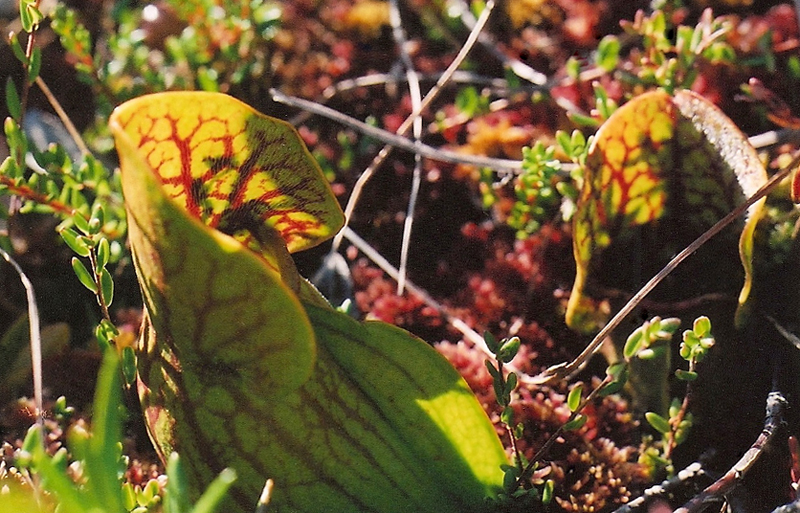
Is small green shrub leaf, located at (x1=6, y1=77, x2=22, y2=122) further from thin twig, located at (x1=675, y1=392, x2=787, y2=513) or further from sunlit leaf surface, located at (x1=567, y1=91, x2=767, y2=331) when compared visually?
thin twig, located at (x1=675, y1=392, x2=787, y2=513)

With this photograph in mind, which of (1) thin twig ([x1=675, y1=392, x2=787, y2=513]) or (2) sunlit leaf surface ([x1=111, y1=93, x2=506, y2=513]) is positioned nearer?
(2) sunlit leaf surface ([x1=111, y1=93, x2=506, y2=513])

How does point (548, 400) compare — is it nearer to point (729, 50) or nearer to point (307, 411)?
point (307, 411)

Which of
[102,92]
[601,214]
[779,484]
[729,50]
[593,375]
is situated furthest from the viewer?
[102,92]

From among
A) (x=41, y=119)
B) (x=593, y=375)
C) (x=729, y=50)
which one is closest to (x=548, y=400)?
(x=593, y=375)

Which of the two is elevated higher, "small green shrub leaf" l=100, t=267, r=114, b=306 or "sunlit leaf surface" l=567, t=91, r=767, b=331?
"sunlit leaf surface" l=567, t=91, r=767, b=331

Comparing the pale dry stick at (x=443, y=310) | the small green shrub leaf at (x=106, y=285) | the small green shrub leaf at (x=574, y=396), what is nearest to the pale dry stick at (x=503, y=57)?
the pale dry stick at (x=443, y=310)

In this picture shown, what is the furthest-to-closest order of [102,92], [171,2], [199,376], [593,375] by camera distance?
[171,2] < [102,92] < [593,375] < [199,376]

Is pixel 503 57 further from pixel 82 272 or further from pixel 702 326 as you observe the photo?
pixel 82 272

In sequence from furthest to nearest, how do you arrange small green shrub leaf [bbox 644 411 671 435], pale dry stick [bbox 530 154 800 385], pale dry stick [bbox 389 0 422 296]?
1. pale dry stick [bbox 389 0 422 296]
2. small green shrub leaf [bbox 644 411 671 435]
3. pale dry stick [bbox 530 154 800 385]

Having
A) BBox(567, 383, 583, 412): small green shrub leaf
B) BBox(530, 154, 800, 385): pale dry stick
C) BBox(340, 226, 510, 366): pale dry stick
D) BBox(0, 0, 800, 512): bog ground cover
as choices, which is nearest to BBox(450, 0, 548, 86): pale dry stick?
BBox(0, 0, 800, 512): bog ground cover
